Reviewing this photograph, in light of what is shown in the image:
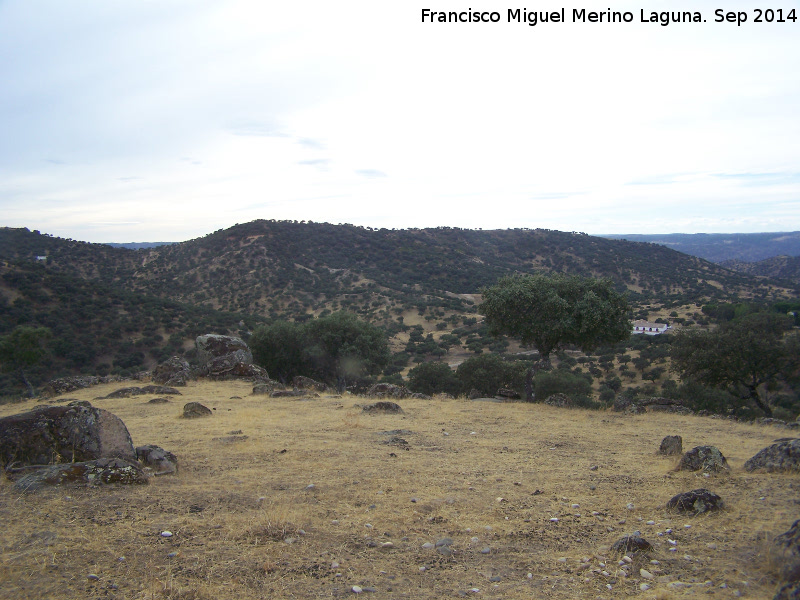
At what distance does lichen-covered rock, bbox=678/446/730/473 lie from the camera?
786 centimetres

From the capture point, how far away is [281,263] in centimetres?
6756

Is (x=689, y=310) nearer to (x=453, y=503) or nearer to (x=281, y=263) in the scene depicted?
(x=281, y=263)

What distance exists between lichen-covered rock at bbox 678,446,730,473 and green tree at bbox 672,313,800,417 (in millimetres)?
11678

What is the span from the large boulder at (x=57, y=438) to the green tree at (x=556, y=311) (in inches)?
490

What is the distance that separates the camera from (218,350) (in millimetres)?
21969

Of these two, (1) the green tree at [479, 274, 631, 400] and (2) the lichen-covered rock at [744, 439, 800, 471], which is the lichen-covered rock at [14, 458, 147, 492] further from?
(1) the green tree at [479, 274, 631, 400]

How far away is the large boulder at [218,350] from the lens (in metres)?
21.9

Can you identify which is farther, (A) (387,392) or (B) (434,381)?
(B) (434,381)

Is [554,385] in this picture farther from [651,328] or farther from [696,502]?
[651,328]

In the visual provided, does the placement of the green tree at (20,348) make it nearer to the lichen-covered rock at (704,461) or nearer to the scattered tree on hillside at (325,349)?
the scattered tree on hillside at (325,349)

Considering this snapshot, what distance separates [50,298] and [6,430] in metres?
37.5

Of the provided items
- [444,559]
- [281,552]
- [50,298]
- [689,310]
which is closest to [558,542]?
[444,559]

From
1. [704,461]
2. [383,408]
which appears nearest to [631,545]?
[704,461]

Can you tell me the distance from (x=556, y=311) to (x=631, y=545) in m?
11.9
